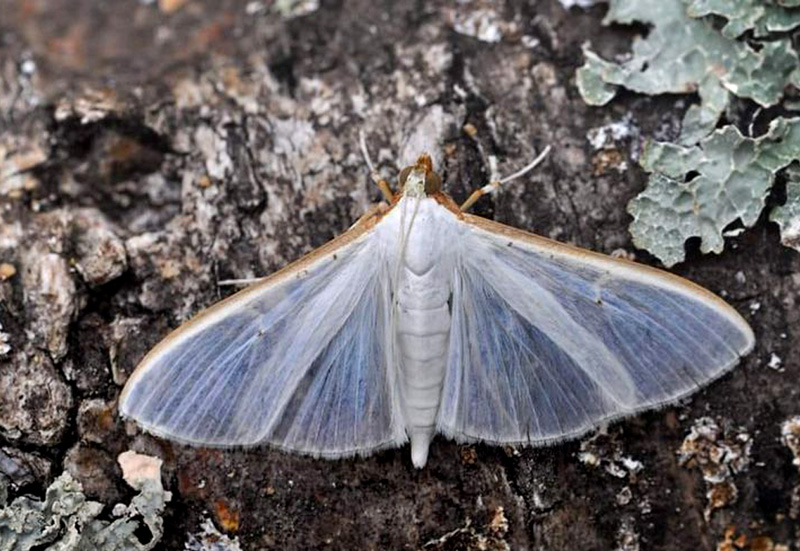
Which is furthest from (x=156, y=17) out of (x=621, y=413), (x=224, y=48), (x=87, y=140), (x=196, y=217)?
(x=621, y=413)

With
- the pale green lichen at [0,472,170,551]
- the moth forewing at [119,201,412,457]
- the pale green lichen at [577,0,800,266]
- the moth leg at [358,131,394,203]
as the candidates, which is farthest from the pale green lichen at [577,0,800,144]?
the pale green lichen at [0,472,170,551]

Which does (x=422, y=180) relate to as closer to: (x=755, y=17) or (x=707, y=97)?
(x=707, y=97)

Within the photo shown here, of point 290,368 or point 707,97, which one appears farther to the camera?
point 707,97

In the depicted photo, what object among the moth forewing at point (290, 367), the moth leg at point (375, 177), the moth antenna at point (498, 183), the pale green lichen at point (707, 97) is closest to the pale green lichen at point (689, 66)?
the pale green lichen at point (707, 97)

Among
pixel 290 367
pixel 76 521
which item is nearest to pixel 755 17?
pixel 290 367

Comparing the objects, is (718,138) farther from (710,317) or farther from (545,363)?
(545,363)

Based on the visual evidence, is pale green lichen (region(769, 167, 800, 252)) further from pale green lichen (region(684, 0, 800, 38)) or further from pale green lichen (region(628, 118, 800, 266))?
pale green lichen (region(684, 0, 800, 38))

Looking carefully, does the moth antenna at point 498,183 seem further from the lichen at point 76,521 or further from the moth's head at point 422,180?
the lichen at point 76,521
